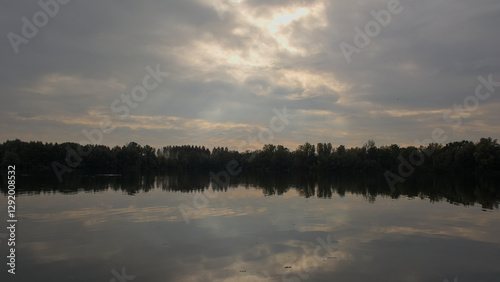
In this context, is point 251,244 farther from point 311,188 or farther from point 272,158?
point 272,158

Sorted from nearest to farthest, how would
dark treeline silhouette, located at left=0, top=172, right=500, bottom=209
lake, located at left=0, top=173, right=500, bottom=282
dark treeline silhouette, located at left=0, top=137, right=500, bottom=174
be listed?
lake, located at left=0, top=173, right=500, bottom=282, dark treeline silhouette, located at left=0, top=172, right=500, bottom=209, dark treeline silhouette, located at left=0, top=137, right=500, bottom=174

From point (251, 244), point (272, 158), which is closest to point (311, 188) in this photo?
point (251, 244)

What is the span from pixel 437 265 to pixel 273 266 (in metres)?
6.11

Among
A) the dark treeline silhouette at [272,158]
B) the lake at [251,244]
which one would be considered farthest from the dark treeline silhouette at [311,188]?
the dark treeline silhouette at [272,158]

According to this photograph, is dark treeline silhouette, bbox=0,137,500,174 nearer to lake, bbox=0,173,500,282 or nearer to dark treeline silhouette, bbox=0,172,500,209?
dark treeline silhouette, bbox=0,172,500,209

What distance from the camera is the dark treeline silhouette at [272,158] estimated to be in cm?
9338

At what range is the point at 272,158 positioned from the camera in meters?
146

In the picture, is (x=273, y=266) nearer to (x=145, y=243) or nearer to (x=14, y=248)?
(x=145, y=243)

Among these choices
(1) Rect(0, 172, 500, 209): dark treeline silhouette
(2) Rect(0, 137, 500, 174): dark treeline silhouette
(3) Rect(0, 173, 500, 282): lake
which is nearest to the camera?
(3) Rect(0, 173, 500, 282): lake

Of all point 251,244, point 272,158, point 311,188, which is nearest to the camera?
point 251,244

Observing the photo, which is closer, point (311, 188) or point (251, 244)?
point (251, 244)

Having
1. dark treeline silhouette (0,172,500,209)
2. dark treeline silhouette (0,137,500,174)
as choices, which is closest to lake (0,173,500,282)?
dark treeline silhouette (0,172,500,209)

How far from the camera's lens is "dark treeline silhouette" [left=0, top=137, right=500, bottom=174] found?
306 ft

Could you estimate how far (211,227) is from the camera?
62.9ft
